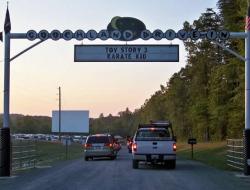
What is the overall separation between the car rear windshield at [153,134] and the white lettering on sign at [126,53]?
5.11 m

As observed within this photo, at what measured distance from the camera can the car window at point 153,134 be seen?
28906 mm

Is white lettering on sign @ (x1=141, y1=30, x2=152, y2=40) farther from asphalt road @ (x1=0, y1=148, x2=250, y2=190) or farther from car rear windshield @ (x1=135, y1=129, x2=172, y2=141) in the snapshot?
car rear windshield @ (x1=135, y1=129, x2=172, y2=141)

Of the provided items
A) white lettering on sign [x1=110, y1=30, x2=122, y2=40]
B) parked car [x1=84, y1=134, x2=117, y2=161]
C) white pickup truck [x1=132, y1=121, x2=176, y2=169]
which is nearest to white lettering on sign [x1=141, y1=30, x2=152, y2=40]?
white lettering on sign [x1=110, y1=30, x2=122, y2=40]

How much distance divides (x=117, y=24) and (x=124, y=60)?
4.91 feet

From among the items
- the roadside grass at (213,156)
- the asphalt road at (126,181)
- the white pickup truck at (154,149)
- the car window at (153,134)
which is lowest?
the roadside grass at (213,156)

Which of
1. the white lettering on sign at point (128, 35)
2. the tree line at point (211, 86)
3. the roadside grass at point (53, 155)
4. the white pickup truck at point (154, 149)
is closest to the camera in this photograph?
the white lettering on sign at point (128, 35)

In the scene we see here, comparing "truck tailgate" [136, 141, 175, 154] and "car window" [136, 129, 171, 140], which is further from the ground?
"car window" [136, 129, 171, 140]

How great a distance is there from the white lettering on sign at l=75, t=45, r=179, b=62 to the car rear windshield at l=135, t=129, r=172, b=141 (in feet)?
16.8

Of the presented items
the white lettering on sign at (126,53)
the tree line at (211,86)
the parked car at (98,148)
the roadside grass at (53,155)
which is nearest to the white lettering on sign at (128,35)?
the white lettering on sign at (126,53)

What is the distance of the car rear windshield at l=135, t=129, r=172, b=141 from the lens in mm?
28922

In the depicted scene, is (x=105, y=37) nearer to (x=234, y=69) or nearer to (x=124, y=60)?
(x=124, y=60)

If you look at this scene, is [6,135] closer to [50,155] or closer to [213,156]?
[213,156]

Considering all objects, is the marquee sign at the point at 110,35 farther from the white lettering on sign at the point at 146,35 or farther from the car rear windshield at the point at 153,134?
the car rear windshield at the point at 153,134

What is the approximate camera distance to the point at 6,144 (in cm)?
2434
